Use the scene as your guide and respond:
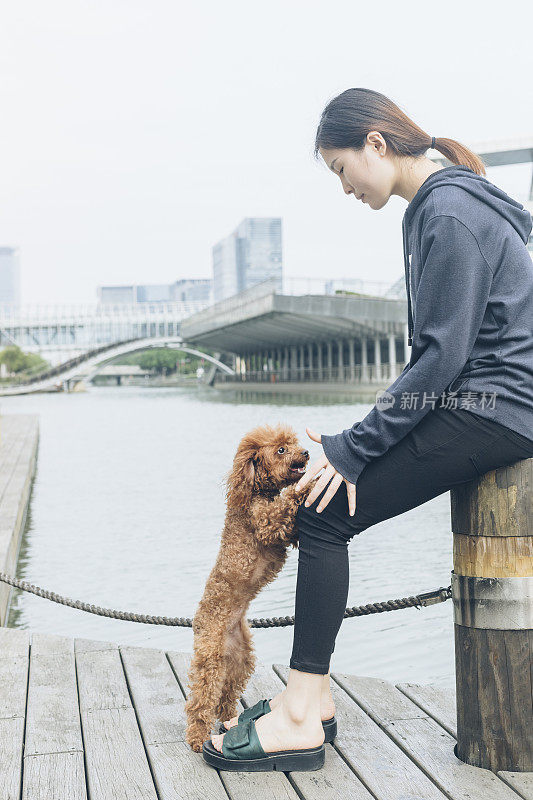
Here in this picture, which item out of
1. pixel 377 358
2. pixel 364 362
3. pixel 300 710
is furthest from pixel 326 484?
pixel 364 362

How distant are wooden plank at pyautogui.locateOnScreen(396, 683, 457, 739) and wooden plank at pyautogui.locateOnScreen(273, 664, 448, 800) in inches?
2.8

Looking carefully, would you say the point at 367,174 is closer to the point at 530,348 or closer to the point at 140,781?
the point at 530,348

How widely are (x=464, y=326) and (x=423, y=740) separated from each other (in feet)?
3.82

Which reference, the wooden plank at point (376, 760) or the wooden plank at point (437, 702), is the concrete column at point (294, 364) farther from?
the wooden plank at point (376, 760)

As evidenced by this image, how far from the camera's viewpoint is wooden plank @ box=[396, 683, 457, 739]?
2506 millimetres

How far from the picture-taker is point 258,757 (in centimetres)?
225

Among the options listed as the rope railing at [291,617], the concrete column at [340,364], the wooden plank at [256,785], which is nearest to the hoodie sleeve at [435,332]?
the rope railing at [291,617]

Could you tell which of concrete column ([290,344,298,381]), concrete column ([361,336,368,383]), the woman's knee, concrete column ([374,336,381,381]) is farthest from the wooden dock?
concrete column ([290,344,298,381])

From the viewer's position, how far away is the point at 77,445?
15.3 meters

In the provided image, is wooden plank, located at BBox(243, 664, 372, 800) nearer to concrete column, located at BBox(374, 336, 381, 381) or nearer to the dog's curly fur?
the dog's curly fur

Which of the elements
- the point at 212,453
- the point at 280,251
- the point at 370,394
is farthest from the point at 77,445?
the point at 280,251

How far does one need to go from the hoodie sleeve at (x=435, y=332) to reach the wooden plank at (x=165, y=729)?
2.79 feet

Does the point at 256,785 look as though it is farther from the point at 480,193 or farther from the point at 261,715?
the point at 480,193

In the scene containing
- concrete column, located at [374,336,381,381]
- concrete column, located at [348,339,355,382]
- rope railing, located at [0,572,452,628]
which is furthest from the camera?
concrete column, located at [348,339,355,382]
